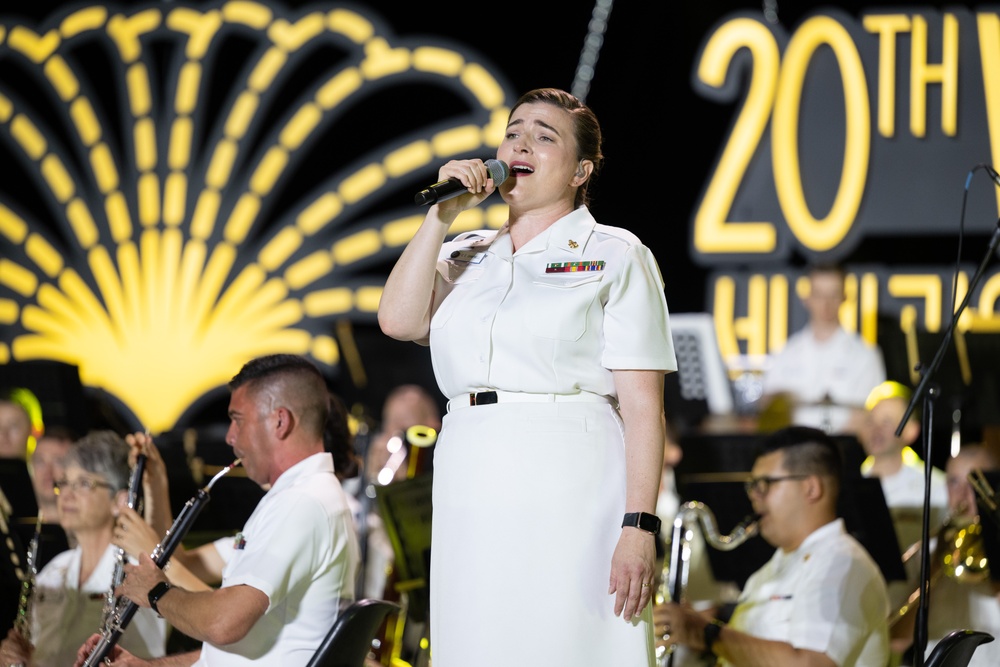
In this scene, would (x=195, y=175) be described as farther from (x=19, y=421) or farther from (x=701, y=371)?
(x=701, y=371)

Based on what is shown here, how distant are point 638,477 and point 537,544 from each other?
26cm

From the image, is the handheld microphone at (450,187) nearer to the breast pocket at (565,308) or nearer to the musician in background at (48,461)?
the breast pocket at (565,308)

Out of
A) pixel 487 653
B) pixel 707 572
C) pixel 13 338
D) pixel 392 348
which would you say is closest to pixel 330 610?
pixel 487 653

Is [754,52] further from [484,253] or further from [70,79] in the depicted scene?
[484,253]

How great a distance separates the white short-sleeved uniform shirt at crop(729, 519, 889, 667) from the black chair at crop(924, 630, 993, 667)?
744mm

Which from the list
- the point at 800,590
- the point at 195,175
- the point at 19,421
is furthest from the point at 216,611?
the point at 195,175

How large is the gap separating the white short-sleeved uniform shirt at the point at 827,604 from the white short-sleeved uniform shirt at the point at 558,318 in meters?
1.50

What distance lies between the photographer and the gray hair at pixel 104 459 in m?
4.45

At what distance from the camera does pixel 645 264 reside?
9.68 ft

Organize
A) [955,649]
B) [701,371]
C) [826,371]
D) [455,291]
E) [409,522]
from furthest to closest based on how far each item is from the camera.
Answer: [826,371], [701,371], [409,522], [955,649], [455,291]

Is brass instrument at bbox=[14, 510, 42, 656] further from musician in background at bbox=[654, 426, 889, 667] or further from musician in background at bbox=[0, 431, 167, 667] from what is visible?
musician in background at bbox=[654, 426, 889, 667]

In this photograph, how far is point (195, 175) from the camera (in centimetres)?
1038

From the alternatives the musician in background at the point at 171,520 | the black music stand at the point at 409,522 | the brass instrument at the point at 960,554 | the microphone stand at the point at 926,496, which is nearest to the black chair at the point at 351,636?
the musician in background at the point at 171,520

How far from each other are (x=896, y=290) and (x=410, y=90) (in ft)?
12.9
